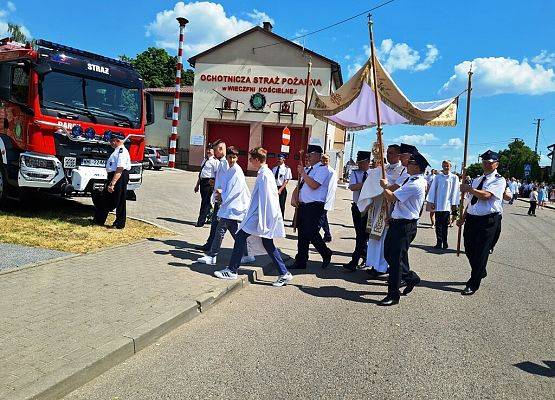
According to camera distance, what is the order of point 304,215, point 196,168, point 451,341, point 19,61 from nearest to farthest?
1. point 451,341
2. point 304,215
3. point 19,61
4. point 196,168

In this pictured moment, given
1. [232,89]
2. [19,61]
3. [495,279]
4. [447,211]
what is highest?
[232,89]

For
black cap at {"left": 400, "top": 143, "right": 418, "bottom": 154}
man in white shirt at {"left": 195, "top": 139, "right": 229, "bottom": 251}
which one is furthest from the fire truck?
black cap at {"left": 400, "top": 143, "right": 418, "bottom": 154}

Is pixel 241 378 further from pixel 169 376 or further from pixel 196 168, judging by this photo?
pixel 196 168

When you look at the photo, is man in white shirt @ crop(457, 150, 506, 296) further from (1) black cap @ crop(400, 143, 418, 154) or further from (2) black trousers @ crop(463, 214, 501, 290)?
(1) black cap @ crop(400, 143, 418, 154)

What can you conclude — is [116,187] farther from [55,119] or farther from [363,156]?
[363,156]

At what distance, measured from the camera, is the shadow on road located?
406cm

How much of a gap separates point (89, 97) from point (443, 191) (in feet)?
27.2

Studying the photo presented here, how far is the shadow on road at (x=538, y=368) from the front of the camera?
406 cm

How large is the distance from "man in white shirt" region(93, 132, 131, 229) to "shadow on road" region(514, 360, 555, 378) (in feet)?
22.7

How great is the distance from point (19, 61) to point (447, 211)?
9.73 metres

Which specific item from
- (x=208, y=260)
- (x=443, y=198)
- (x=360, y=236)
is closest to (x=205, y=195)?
(x=208, y=260)

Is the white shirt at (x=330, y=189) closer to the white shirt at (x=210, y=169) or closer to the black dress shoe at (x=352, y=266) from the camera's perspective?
the black dress shoe at (x=352, y=266)

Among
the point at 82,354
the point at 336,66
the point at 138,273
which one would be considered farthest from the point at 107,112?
the point at 336,66

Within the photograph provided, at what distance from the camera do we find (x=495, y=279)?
302 inches
